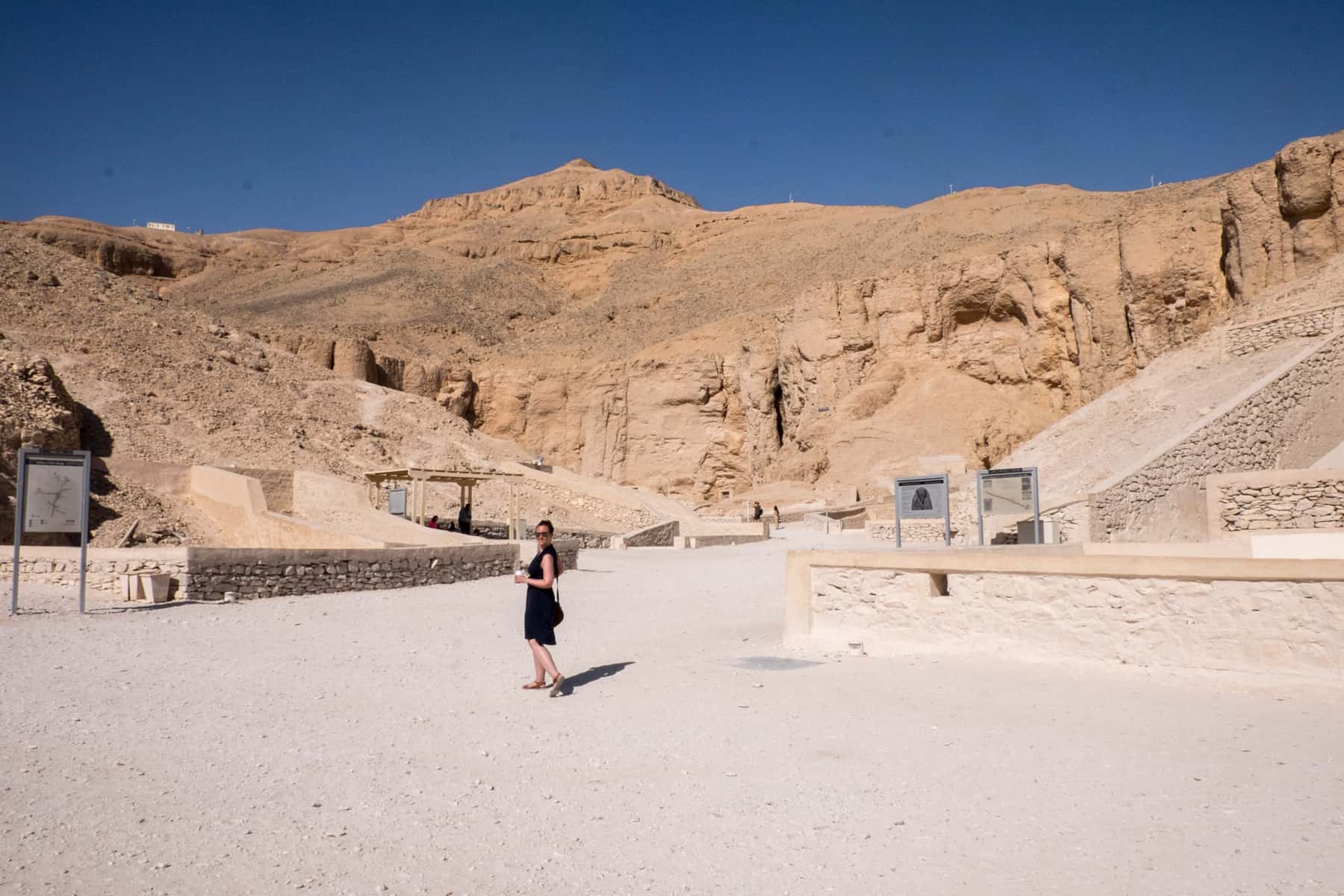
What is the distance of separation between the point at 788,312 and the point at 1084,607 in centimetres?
3304

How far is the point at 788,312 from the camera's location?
127 feet

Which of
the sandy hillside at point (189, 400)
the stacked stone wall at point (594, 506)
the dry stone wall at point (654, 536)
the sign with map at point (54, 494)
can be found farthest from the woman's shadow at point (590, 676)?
the stacked stone wall at point (594, 506)

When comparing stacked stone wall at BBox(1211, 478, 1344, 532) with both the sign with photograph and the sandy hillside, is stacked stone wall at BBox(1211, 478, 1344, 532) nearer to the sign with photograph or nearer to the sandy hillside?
the sign with photograph

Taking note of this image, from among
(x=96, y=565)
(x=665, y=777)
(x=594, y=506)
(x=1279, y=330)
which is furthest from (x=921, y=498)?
(x=594, y=506)

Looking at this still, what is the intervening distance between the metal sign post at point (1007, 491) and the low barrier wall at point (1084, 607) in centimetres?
462

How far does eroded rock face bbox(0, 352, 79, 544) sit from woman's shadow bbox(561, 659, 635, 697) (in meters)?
14.2

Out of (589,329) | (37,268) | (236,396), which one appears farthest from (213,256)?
(236,396)

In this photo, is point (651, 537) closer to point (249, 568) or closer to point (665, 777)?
point (249, 568)

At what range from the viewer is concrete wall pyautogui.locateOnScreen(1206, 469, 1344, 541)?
11453 millimetres

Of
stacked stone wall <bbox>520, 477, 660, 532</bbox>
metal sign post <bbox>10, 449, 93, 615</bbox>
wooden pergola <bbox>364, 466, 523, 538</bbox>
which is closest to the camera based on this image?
metal sign post <bbox>10, 449, 93, 615</bbox>

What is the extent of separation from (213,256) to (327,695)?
303 feet

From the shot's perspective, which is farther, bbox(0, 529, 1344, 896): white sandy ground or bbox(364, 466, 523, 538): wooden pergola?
bbox(364, 466, 523, 538): wooden pergola

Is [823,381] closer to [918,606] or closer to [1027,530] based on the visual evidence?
[1027,530]

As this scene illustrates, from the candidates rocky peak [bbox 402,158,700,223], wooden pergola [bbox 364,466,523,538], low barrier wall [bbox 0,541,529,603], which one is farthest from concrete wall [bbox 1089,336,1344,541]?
rocky peak [bbox 402,158,700,223]
